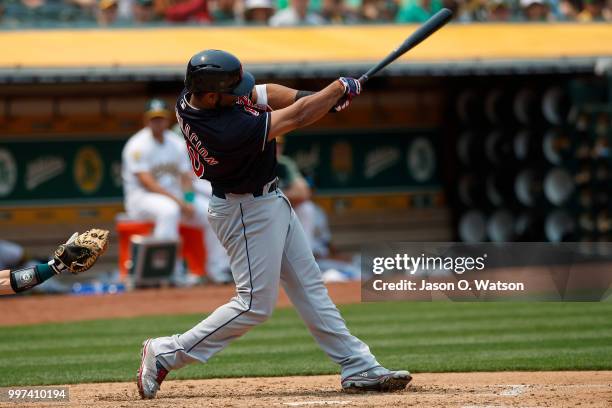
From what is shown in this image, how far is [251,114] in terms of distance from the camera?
18.2 ft

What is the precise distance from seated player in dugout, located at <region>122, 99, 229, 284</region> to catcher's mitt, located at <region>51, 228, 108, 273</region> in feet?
18.4

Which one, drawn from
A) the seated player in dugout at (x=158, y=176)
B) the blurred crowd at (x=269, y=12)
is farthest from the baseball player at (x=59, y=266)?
the blurred crowd at (x=269, y=12)

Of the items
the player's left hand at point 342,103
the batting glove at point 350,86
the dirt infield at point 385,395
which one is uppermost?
the batting glove at point 350,86

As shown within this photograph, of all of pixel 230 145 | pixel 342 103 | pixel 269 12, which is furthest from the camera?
pixel 269 12

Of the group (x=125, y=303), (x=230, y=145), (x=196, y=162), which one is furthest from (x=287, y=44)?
(x=230, y=145)

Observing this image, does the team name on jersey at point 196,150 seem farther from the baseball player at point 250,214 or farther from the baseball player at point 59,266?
the baseball player at point 59,266

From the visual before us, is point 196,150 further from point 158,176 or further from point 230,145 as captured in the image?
point 158,176

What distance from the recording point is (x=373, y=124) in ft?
47.1

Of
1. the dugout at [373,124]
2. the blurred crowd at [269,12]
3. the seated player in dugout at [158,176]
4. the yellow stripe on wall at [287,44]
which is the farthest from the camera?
the blurred crowd at [269,12]

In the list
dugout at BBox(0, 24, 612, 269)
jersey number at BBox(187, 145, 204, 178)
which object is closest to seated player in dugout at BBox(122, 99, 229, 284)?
dugout at BBox(0, 24, 612, 269)

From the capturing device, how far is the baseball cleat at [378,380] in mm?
5766

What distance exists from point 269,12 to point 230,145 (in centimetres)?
831

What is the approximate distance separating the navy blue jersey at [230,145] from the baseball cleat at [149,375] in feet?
2.89

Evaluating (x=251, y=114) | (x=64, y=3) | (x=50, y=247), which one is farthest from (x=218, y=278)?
(x=251, y=114)
